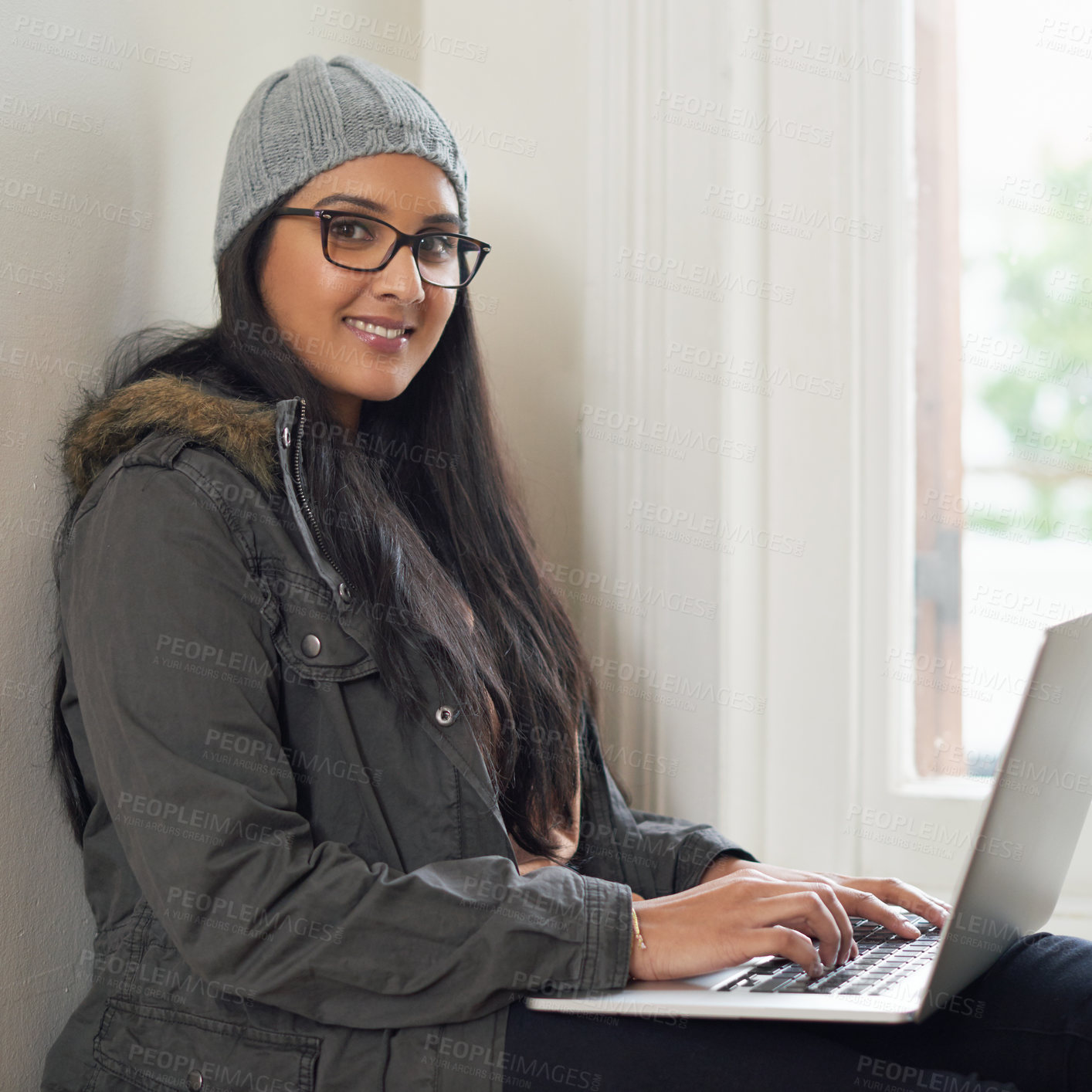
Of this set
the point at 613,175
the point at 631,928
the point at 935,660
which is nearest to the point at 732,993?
the point at 631,928

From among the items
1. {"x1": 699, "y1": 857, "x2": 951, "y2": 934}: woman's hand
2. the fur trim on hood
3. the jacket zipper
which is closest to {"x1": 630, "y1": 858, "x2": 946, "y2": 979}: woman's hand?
{"x1": 699, "y1": 857, "x2": 951, "y2": 934}: woman's hand

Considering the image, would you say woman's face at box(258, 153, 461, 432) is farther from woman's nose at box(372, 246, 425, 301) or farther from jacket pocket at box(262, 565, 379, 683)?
jacket pocket at box(262, 565, 379, 683)

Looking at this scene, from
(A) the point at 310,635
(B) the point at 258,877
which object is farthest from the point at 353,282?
(B) the point at 258,877

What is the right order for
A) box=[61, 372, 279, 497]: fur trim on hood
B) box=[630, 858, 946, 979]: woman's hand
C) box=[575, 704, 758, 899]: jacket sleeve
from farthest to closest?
box=[575, 704, 758, 899]: jacket sleeve → box=[61, 372, 279, 497]: fur trim on hood → box=[630, 858, 946, 979]: woman's hand

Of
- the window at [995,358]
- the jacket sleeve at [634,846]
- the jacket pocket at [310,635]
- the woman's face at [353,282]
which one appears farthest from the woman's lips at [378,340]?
the window at [995,358]

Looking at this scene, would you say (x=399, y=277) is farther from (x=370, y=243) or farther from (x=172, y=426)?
(x=172, y=426)

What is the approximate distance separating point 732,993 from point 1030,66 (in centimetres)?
138

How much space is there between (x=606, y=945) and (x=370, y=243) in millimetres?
738

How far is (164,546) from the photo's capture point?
890 mm

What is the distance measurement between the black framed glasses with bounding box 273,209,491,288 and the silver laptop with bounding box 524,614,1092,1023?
74 centimetres

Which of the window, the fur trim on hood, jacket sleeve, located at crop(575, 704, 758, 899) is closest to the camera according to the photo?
the fur trim on hood

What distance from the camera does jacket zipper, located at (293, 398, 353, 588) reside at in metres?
1.00

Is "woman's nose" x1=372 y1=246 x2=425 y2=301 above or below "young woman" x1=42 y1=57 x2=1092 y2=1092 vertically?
above

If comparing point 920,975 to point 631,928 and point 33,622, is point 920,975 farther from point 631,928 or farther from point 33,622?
point 33,622
